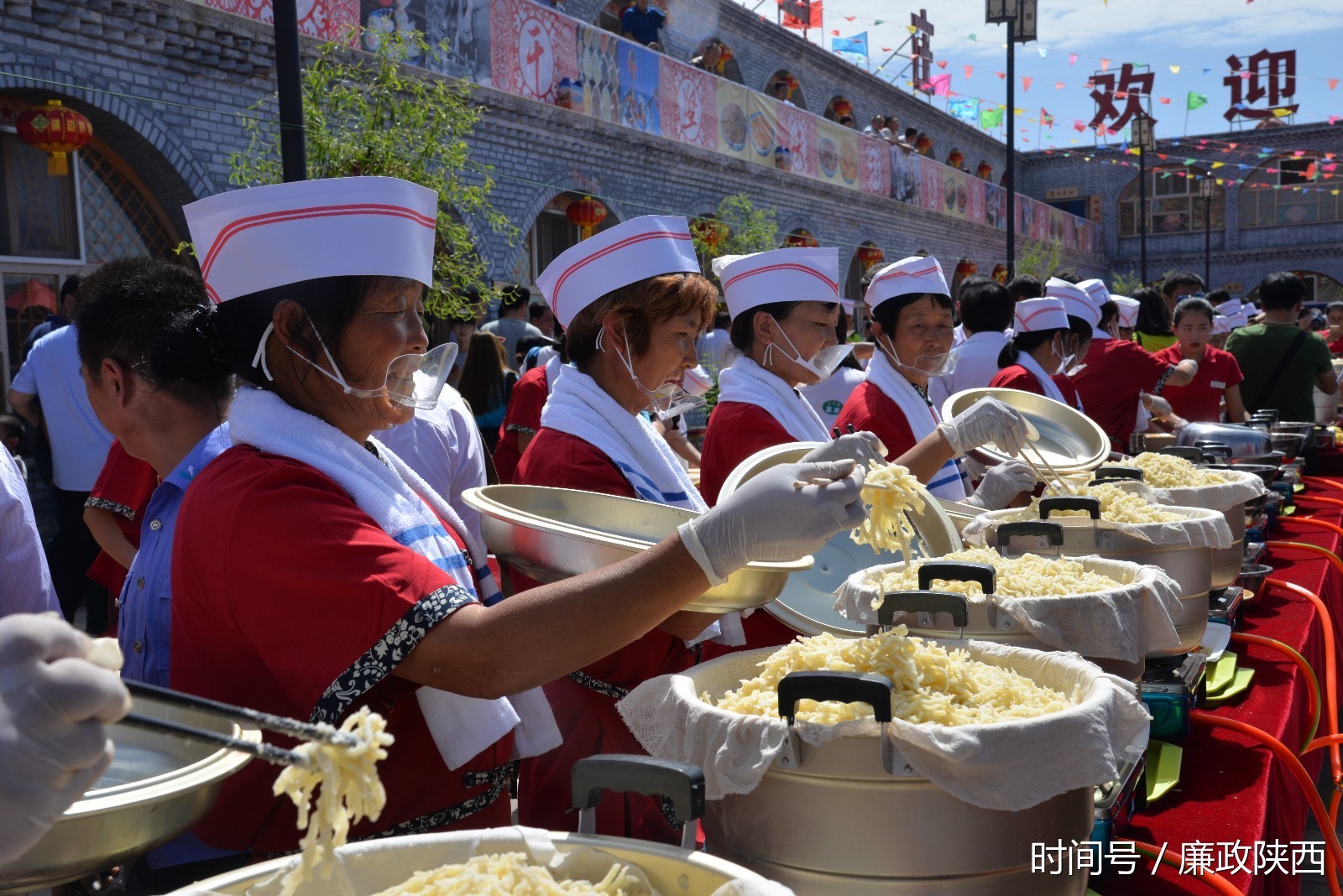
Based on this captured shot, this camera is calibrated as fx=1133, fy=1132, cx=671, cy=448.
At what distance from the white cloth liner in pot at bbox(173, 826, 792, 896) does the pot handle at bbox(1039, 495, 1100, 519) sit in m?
1.47

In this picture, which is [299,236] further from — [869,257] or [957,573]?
[869,257]

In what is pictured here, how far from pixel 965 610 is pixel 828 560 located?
0.70m

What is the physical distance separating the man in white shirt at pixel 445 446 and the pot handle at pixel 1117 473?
1700mm

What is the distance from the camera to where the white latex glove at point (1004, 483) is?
9.84 ft

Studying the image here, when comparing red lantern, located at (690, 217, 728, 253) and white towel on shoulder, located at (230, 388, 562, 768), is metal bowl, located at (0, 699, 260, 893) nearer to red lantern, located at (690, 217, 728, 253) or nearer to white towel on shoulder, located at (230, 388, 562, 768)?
white towel on shoulder, located at (230, 388, 562, 768)

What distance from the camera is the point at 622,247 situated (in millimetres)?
2453

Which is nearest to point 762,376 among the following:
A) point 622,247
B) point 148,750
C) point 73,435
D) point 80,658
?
point 622,247

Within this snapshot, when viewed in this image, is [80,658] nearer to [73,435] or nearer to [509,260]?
[73,435]

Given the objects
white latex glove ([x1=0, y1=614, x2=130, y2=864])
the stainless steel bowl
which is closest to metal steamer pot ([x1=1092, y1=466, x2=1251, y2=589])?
the stainless steel bowl

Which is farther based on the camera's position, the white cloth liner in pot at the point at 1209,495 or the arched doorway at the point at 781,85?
the arched doorway at the point at 781,85

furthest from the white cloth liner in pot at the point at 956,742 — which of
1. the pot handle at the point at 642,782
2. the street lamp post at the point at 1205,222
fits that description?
the street lamp post at the point at 1205,222

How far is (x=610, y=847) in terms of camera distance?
101 centimetres

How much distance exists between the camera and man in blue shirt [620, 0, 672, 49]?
14.7m

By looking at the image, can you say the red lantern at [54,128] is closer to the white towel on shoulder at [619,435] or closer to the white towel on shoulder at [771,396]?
the white towel on shoulder at [771,396]
